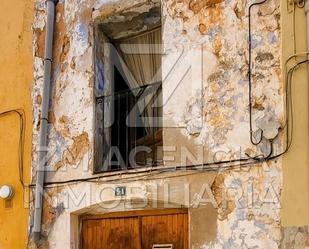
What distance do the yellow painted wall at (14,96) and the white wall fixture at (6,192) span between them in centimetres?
7

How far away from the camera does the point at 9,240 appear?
29.0 ft

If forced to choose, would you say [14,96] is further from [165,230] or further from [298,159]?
[298,159]

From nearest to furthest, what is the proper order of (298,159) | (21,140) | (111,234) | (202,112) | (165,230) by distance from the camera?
(298,159)
(202,112)
(165,230)
(111,234)
(21,140)

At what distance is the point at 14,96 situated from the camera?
30.5 ft

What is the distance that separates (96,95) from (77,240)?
192 cm

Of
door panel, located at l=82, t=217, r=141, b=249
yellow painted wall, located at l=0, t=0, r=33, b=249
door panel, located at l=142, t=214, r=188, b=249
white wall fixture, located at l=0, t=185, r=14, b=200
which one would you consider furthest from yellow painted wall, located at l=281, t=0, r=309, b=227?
white wall fixture, located at l=0, t=185, r=14, b=200

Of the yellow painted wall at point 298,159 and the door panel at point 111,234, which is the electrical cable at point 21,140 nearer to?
the door panel at point 111,234

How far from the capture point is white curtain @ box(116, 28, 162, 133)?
337 inches

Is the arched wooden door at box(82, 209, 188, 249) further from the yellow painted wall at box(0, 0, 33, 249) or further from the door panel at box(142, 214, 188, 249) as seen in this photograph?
the yellow painted wall at box(0, 0, 33, 249)

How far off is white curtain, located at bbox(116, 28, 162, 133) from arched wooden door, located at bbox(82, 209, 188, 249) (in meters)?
1.19

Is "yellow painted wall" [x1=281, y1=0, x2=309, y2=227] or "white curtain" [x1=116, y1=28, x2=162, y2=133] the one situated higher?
"white curtain" [x1=116, y1=28, x2=162, y2=133]

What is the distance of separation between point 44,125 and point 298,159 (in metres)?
3.65

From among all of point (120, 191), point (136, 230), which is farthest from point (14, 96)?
point (136, 230)

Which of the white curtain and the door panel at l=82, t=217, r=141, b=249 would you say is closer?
the door panel at l=82, t=217, r=141, b=249
